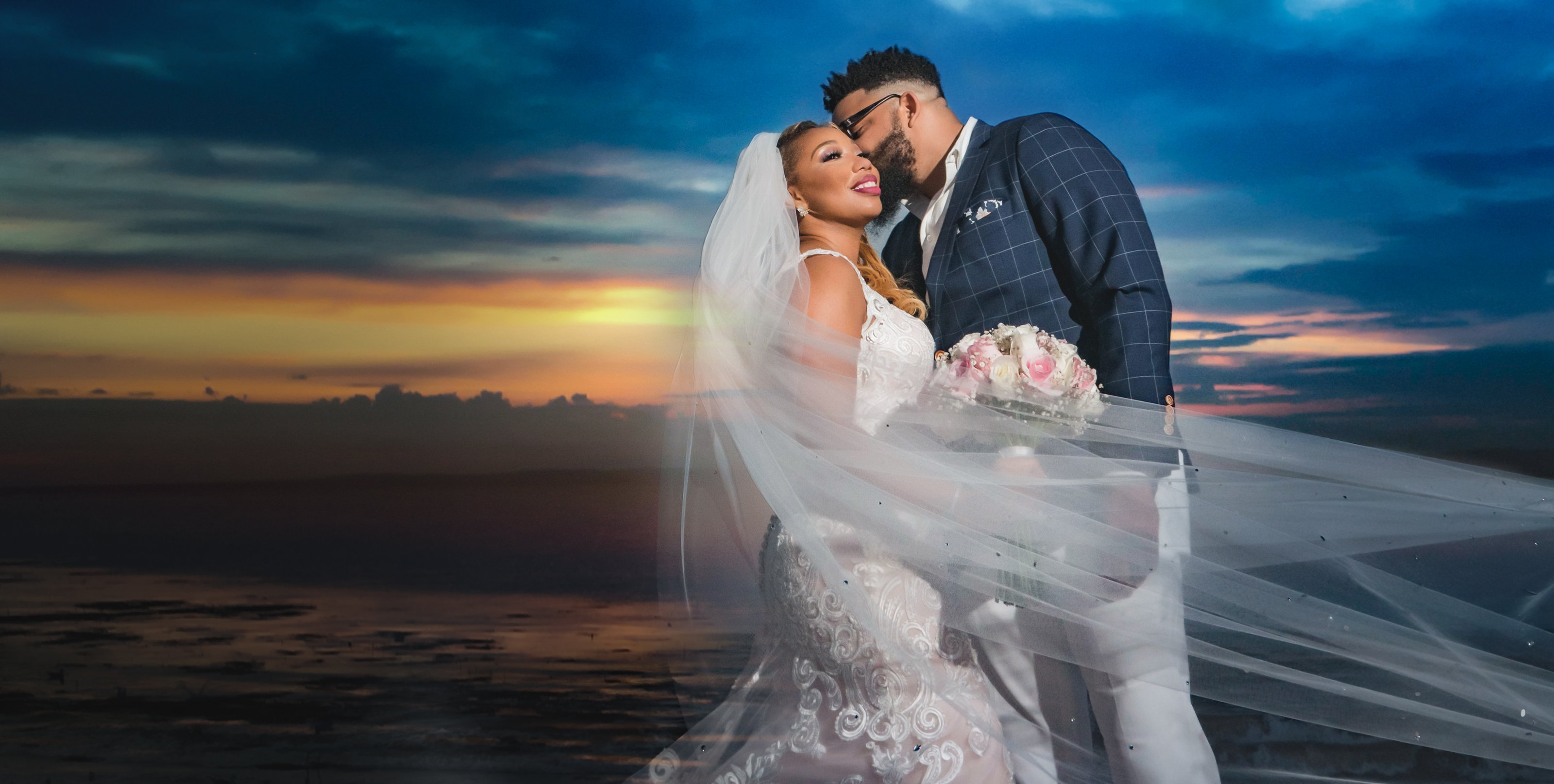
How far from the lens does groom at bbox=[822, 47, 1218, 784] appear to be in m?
1.96

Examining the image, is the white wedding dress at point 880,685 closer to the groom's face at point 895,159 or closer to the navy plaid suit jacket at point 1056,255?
the navy plaid suit jacket at point 1056,255

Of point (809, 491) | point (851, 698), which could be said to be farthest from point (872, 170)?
point (851, 698)

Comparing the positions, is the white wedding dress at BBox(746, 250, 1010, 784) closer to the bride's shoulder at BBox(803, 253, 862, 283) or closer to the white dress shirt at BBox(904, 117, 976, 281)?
the bride's shoulder at BBox(803, 253, 862, 283)

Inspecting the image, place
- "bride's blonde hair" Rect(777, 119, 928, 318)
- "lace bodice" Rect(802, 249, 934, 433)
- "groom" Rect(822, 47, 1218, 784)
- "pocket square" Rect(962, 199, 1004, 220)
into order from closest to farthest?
"groom" Rect(822, 47, 1218, 784) → "lace bodice" Rect(802, 249, 934, 433) → "bride's blonde hair" Rect(777, 119, 928, 318) → "pocket square" Rect(962, 199, 1004, 220)

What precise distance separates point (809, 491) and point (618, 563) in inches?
356

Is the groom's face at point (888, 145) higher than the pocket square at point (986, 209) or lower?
higher

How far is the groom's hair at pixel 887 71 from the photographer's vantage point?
2713 millimetres

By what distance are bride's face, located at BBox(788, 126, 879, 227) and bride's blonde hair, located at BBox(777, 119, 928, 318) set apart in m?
0.04

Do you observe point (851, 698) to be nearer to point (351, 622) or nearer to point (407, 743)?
point (407, 743)

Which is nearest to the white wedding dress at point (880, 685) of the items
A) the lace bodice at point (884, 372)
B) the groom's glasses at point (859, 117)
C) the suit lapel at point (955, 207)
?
the lace bodice at point (884, 372)

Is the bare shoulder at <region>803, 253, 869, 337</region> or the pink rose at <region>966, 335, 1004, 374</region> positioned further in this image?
the bare shoulder at <region>803, 253, 869, 337</region>

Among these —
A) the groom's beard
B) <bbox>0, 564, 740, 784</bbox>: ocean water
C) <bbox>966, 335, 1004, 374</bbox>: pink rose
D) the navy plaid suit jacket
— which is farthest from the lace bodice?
<bbox>0, 564, 740, 784</bbox>: ocean water

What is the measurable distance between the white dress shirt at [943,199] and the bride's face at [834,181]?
16.1 inches

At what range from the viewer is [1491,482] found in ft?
6.41
